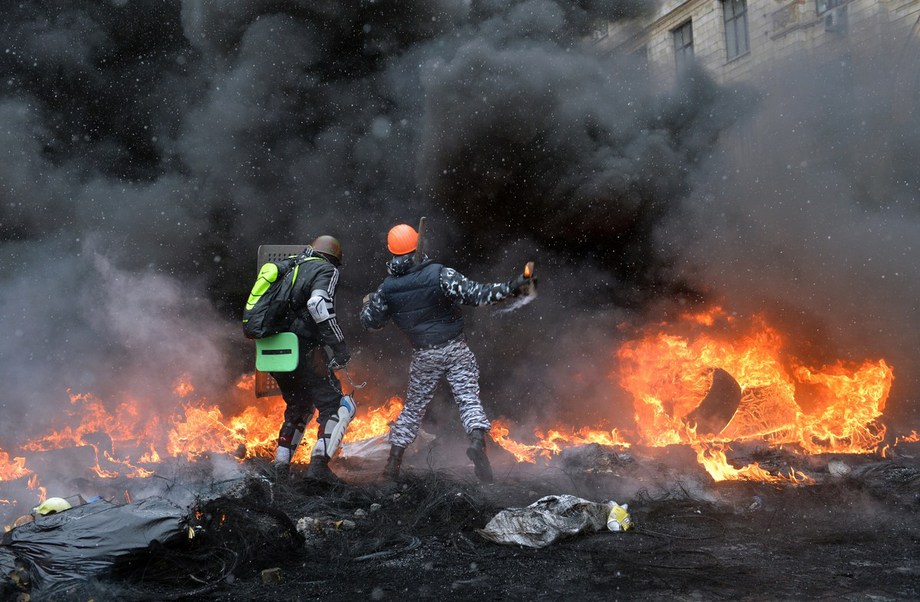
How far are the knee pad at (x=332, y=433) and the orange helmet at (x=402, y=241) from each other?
125 cm

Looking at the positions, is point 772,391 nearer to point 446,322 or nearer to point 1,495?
point 446,322

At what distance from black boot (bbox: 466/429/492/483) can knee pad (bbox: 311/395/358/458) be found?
3.20 feet

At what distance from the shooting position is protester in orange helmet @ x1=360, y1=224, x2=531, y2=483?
16.7 feet

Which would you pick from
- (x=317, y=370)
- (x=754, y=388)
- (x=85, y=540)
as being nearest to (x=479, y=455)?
(x=317, y=370)

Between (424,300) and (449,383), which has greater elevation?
(424,300)

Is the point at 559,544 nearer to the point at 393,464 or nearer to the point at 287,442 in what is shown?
the point at 393,464

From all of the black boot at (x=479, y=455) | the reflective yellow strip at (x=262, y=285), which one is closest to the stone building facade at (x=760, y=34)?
the reflective yellow strip at (x=262, y=285)

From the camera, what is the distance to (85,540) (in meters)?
3.03

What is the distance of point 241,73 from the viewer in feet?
27.1

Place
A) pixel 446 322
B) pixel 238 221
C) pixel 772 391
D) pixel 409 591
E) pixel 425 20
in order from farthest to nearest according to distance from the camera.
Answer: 1. pixel 425 20
2. pixel 238 221
3. pixel 772 391
4. pixel 446 322
5. pixel 409 591

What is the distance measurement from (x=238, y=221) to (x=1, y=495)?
3.96 meters

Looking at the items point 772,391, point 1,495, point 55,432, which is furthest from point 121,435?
point 772,391

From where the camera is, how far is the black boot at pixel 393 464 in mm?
5152

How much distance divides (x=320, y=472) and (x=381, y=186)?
13.7ft
